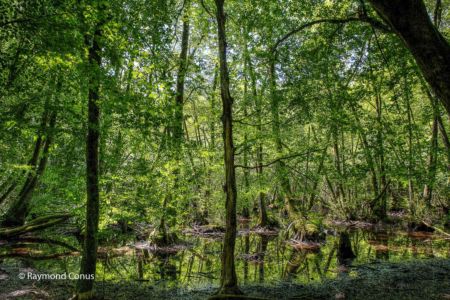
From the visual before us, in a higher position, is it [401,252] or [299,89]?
[299,89]

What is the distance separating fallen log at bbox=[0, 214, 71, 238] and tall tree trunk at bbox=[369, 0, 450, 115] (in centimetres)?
1484

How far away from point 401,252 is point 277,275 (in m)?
5.76

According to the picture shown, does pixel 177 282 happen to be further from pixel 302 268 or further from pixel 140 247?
pixel 140 247

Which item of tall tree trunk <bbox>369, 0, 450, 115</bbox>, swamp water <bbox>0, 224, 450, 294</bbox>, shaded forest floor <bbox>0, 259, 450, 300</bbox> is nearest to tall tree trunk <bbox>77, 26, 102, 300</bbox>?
shaded forest floor <bbox>0, 259, 450, 300</bbox>

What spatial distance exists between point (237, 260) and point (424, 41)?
8.41 meters

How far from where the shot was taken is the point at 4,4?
4.63 meters

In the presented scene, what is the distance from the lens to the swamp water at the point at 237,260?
8180 millimetres

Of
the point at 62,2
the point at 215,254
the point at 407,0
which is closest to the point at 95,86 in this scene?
the point at 62,2

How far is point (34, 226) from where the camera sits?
45.5ft

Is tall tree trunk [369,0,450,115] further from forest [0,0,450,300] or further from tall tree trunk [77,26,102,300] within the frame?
tall tree trunk [77,26,102,300]

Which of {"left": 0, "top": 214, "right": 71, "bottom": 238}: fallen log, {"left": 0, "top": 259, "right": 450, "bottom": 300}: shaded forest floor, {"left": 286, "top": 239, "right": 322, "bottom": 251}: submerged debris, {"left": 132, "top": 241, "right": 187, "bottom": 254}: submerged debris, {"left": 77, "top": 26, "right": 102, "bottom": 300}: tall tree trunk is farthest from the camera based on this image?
{"left": 0, "top": 214, "right": 71, "bottom": 238}: fallen log

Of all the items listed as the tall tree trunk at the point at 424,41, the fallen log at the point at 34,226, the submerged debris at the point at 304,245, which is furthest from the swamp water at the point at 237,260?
the tall tree trunk at the point at 424,41

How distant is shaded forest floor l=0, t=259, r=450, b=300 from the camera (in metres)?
6.32

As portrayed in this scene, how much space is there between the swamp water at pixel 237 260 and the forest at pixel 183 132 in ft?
0.23
